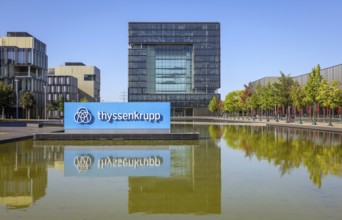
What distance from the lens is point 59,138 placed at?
111 ft

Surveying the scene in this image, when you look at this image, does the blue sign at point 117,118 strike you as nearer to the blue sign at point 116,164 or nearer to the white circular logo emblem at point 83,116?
the white circular logo emblem at point 83,116

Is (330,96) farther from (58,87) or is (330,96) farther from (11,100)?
(58,87)

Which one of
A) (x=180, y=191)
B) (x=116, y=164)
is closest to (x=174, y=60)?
(x=116, y=164)

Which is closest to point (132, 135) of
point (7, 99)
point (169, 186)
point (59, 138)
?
point (59, 138)

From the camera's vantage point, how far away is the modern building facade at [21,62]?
10388cm

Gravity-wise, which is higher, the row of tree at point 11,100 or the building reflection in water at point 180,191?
the row of tree at point 11,100

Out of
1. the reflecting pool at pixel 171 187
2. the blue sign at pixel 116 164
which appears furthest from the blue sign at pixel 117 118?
the reflecting pool at pixel 171 187

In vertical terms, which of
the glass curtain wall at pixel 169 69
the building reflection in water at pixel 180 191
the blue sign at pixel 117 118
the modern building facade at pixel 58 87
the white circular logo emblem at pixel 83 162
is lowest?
the building reflection in water at pixel 180 191

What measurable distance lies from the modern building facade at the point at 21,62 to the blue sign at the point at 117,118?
75.4 meters

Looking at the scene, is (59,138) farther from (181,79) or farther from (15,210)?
(181,79)

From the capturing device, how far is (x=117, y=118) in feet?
119

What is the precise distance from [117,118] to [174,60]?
15345 cm

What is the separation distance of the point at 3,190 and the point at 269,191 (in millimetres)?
8126

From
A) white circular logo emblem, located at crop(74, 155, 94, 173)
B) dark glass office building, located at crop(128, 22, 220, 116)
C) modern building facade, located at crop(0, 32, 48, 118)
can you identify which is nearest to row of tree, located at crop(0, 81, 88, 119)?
modern building facade, located at crop(0, 32, 48, 118)
